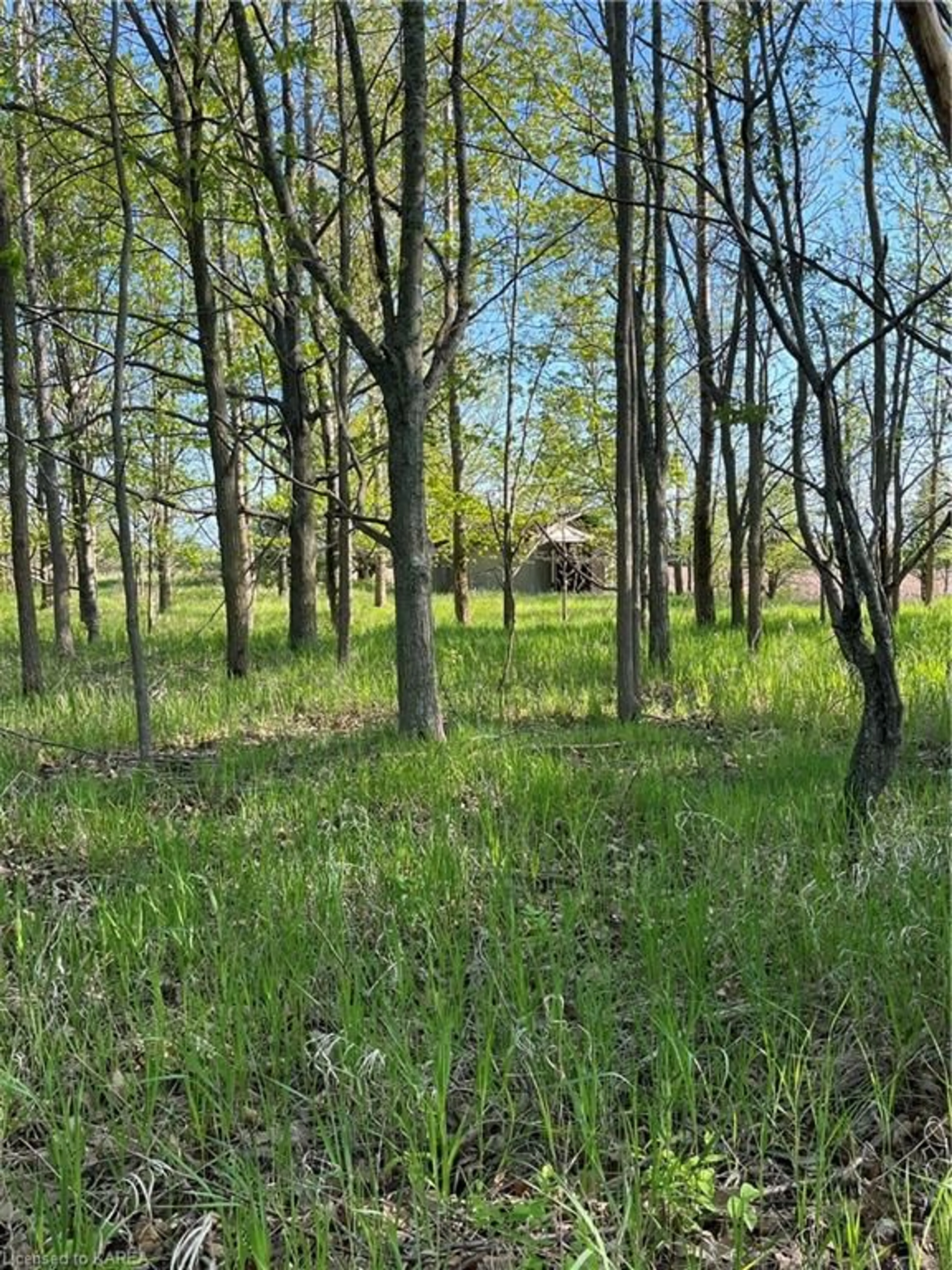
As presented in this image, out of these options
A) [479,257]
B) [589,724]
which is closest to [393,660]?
[589,724]

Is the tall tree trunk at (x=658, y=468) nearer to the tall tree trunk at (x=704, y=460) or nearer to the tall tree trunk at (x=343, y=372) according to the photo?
the tall tree trunk at (x=704, y=460)

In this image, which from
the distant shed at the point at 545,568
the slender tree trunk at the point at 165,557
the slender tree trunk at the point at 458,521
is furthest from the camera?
the distant shed at the point at 545,568

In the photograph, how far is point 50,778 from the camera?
15.6 ft

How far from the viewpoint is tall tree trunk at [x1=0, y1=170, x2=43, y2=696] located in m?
6.32

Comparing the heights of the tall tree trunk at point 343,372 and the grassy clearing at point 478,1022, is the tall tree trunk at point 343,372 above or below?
above

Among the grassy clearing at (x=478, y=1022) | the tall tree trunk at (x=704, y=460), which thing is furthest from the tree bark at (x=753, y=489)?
the grassy clearing at (x=478, y=1022)

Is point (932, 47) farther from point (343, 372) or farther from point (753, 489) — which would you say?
point (753, 489)

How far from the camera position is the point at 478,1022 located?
2.21 meters

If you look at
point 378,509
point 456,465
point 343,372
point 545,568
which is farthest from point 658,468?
point 545,568

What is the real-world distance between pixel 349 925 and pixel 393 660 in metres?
5.93

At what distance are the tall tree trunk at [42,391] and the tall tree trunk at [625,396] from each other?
4613 millimetres

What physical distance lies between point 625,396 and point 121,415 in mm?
3097

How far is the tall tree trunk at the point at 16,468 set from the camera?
6320mm

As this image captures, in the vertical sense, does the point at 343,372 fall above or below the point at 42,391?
below
